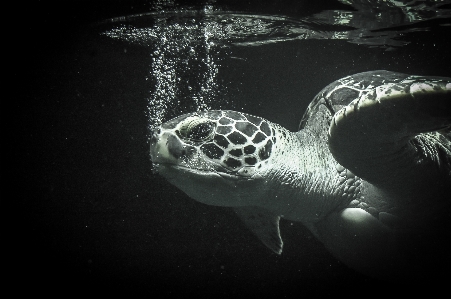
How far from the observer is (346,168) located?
1.71 metres

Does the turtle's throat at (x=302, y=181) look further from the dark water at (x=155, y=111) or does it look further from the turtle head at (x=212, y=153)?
the dark water at (x=155, y=111)

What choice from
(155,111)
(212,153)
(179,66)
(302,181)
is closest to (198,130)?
(212,153)

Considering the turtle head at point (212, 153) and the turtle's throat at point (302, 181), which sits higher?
the turtle head at point (212, 153)

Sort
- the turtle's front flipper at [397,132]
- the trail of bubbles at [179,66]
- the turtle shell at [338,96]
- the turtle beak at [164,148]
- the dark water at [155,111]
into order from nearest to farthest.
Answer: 1. the turtle's front flipper at [397,132]
2. the turtle beak at [164,148]
3. the turtle shell at [338,96]
4. the dark water at [155,111]
5. the trail of bubbles at [179,66]

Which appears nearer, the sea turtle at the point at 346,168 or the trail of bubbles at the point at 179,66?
A: the sea turtle at the point at 346,168

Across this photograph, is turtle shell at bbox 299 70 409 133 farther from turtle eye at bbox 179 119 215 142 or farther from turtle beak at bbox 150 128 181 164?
turtle beak at bbox 150 128 181 164

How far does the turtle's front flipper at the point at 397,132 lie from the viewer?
1118 mm

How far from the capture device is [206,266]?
3.59 m

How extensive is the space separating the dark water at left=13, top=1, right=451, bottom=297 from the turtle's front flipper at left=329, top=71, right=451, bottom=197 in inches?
68.5

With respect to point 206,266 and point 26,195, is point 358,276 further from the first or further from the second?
point 26,195

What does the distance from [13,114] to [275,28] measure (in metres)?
4.25

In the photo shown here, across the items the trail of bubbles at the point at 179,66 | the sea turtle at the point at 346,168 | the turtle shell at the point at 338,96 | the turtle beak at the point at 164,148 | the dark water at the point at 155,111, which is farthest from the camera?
the trail of bubbles at the point at 179,66

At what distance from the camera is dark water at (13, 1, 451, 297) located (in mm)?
3127

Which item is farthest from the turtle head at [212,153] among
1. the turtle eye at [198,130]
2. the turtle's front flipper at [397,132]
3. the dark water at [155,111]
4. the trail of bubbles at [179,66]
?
the trail of bubbles at [179,66]
